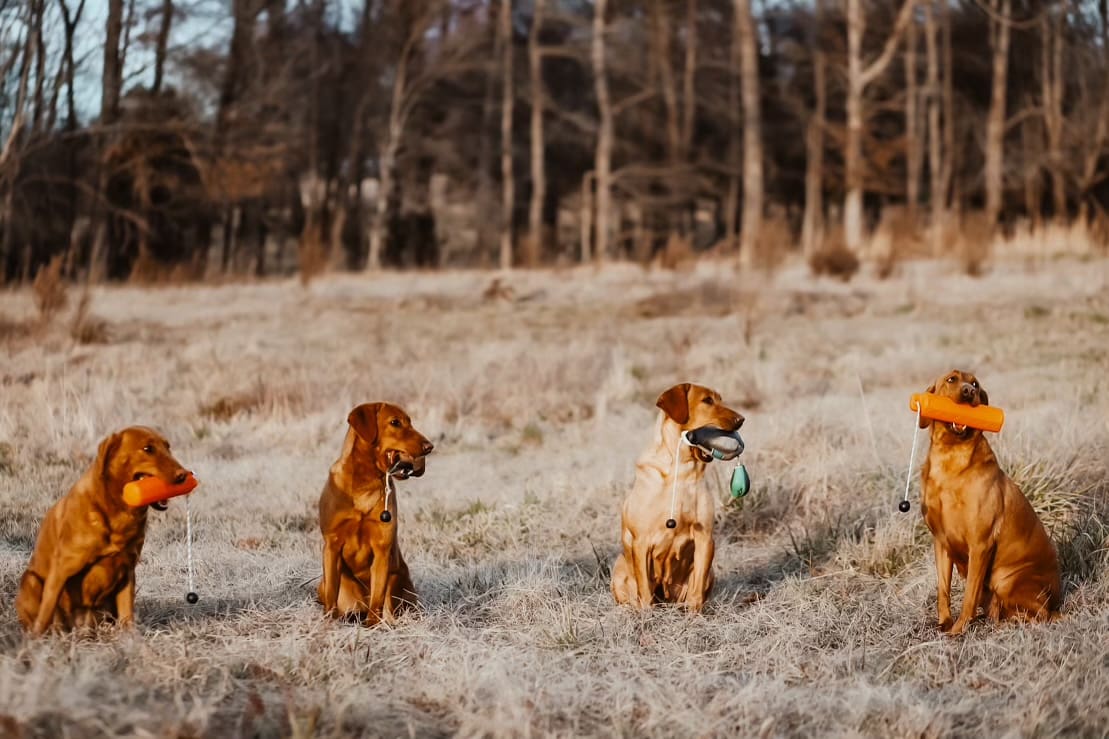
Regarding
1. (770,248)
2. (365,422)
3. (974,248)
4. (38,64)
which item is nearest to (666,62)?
(974,248)

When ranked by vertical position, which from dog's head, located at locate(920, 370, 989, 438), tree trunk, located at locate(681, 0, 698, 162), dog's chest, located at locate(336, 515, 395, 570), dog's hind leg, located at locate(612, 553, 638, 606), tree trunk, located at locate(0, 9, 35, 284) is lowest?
dog's hind leg, located at locate(612, 553, 638, 606)

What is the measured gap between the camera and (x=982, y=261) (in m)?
16.4

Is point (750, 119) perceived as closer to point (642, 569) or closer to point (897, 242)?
point (897, 242)

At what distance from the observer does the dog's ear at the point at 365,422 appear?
3.78 meters

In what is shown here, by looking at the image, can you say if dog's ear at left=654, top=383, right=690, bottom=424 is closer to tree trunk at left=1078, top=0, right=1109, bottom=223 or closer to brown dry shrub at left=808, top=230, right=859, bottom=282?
brown dry shrub at left=808, top=230, right=859, bottom=282

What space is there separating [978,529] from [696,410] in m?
1.05

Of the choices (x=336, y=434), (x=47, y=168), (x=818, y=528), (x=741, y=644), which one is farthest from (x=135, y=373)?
(x=47, y=168)

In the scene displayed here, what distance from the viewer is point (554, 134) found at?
30875 millimetres

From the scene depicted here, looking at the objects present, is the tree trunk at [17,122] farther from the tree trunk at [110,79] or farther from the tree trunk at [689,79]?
the tree trunk at [689,79]

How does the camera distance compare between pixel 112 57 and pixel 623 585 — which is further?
pixel 112 57

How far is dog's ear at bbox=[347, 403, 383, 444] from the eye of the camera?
3.78 meters

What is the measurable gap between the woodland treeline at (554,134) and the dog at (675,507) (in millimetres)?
9340

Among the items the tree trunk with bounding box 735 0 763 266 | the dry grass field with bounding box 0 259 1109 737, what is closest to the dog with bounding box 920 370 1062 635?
the dry grass field with bounding box 0 259 1109 737

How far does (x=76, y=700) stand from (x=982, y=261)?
619 inches
